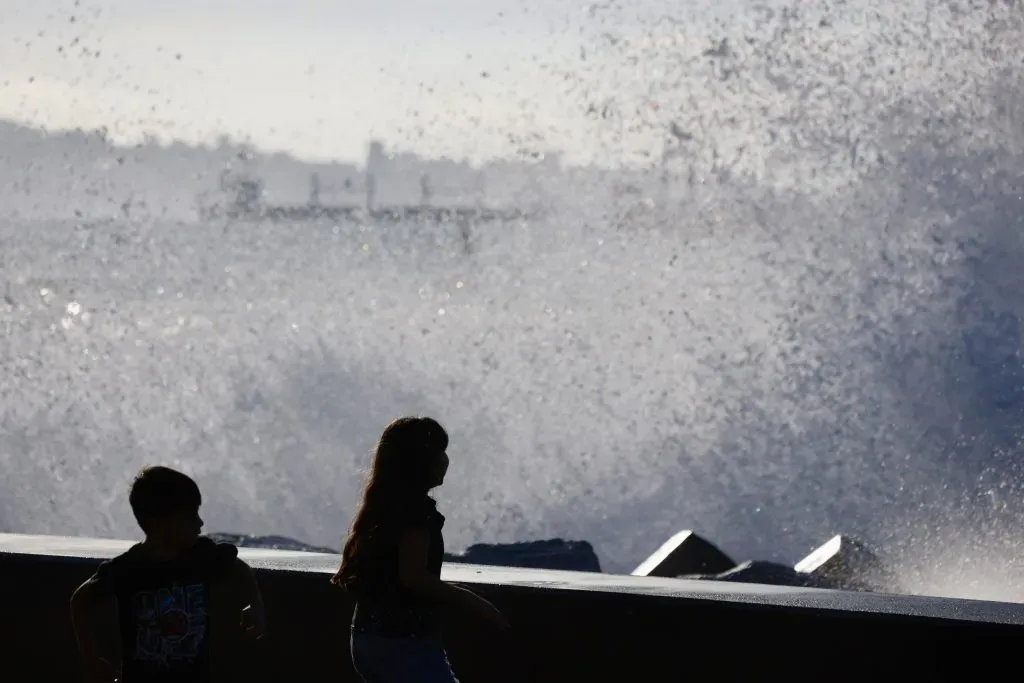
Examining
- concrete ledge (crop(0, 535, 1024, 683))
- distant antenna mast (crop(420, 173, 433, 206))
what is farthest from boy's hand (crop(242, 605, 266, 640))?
distant antenna mast (crop(420, 173, 433, 206))

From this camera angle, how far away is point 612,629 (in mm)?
3297

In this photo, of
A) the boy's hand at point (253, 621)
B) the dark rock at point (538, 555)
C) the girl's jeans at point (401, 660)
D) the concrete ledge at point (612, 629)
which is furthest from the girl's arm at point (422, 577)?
the dark rock at point (538, 555)

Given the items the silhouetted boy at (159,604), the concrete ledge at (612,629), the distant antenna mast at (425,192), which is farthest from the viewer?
the distant antenna mast at (425,192)

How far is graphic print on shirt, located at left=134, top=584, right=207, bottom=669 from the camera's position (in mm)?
2473

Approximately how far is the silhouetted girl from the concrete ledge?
2.17ft

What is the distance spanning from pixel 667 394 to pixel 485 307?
3.48 m

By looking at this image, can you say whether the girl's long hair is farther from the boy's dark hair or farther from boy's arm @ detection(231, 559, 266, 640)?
the boy's dark hair

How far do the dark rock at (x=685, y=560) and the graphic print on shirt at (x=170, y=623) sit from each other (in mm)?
4274

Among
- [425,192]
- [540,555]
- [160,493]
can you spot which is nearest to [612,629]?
[160,493]

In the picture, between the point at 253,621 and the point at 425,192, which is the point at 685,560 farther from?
the point at 425,192

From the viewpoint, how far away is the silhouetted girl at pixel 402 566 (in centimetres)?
259

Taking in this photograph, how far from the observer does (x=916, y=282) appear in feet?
56.3

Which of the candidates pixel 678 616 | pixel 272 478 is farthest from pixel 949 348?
pixel 678 616

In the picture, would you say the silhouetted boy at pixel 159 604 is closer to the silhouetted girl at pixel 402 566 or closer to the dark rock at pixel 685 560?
Answer: the silhouetted girl at pixel 402 566
